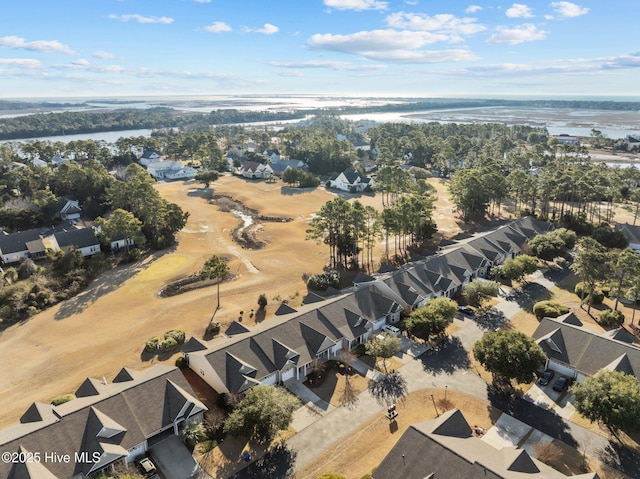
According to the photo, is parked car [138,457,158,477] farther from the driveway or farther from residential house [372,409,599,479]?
residential house [372,409,599,479]

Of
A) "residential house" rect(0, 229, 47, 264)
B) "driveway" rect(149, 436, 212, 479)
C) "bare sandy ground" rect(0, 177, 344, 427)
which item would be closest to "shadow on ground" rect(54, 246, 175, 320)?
"bare sandy ground" rect(0, 177, 344, 427)

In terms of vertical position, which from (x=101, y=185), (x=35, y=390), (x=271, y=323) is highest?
(x=101, y=185)

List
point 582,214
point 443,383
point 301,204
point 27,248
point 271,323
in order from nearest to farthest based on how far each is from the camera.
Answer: point 443,383 < point 271,323 < point 27,248 < point 582,214 < point 301,204

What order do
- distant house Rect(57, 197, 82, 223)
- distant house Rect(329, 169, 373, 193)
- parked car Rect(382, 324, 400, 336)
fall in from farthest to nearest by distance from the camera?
distant house Rect(329, 169, 373, 193), distant house Rect(57, 197, 82, 223), parked car Rect(382, 324, 400, 336)

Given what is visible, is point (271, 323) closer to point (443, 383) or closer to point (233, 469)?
point (233, 469)

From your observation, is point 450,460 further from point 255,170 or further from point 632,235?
point 255,170

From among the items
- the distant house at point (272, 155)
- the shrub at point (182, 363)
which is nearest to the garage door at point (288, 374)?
the shrub at point (182, 363)

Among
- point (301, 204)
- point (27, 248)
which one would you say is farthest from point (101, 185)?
point (301, 204)
